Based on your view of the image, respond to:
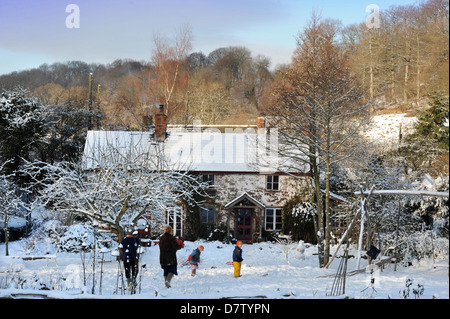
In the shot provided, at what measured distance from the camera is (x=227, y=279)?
36.3 ft

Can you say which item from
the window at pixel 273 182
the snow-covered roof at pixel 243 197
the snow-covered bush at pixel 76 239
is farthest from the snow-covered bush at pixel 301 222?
the snow-covered bush at pixel 76 239

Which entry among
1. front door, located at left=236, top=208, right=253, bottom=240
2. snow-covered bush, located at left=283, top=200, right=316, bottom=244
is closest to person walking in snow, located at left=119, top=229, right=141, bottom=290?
front door, located at left=236, top=208, right=253, bottom=240

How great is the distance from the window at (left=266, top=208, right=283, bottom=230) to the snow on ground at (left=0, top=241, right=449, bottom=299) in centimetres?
279

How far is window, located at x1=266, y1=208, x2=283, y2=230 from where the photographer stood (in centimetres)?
2048

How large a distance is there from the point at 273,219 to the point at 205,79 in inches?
611

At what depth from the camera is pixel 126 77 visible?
103 ft

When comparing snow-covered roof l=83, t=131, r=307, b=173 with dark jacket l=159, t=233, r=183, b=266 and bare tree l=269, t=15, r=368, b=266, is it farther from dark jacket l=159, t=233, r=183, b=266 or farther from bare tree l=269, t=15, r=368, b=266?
dark jacket l=159, t=233, r=183, b=266

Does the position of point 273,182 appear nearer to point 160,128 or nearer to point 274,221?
point 274,221

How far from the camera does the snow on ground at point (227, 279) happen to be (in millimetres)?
6688

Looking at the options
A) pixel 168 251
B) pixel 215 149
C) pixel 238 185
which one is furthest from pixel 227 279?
pixel 215 149

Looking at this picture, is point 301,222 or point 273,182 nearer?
point 301,222

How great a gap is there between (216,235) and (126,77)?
16.9 m

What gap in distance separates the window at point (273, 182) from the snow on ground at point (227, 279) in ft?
12.5

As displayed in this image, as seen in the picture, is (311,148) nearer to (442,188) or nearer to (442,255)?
(442,255)
